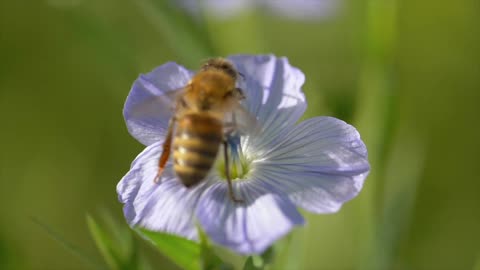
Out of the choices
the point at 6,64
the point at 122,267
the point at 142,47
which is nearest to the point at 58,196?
the point at 6,64

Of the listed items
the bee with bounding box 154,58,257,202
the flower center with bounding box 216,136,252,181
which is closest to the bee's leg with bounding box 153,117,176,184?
the bee with bounding box 154,58,257,202

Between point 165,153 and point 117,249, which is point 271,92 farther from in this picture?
point 117,249

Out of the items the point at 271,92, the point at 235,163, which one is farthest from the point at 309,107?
the point at 235,163

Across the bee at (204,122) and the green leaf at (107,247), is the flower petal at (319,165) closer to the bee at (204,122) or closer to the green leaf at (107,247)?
the bee at (204,122)

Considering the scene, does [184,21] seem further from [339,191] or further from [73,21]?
[339,191]

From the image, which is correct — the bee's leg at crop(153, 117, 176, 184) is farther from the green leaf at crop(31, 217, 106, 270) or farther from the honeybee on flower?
the green leaf at crop(31, 217, 106, 270)

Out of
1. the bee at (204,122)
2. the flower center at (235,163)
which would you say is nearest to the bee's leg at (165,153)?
the bee at (204,122)

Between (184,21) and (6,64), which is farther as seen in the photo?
(6,64)
